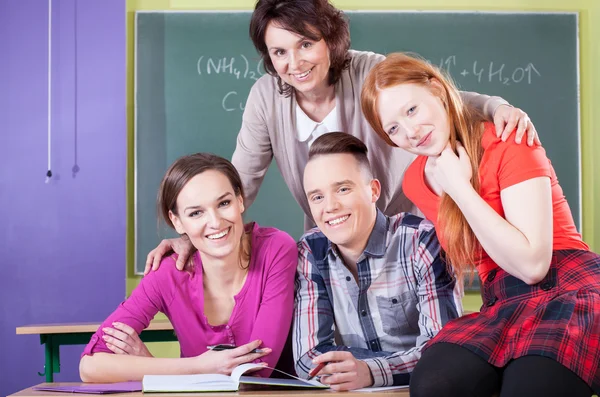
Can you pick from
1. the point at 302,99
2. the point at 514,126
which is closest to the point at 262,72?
the point at 302,99

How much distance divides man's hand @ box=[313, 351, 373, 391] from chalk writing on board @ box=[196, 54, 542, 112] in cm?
226

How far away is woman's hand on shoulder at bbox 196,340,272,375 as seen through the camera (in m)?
1.75

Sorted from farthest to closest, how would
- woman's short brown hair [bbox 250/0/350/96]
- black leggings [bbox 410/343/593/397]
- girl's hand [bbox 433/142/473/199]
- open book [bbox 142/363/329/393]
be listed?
1. woman's short brown hair [bbox 250/0/350/96]
2. girl's hand [bbox 433/142/473/199]
3. open book [bbox 142/363/329/393]
4. black leggings [bbox 410/343/593/397]

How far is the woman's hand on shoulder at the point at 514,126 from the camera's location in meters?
1.67

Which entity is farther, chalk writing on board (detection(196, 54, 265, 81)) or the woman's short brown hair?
chalk writing on board (detection(196, 54, 265, 81))

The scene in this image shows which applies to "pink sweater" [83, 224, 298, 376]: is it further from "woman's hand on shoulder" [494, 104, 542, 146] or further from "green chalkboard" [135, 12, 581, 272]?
"green chalkboard" [135, 12, 581, 272]

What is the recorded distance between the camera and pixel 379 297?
74.9 inches

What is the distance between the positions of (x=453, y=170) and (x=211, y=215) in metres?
0.64

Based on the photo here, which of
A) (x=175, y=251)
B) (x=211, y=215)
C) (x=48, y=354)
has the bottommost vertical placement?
(x=48, y=354)

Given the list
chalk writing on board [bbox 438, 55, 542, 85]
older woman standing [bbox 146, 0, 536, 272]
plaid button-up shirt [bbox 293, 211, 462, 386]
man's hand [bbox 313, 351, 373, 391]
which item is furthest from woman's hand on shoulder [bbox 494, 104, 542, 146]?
chalk writing on board [bbox 438, 55, 542, 85]

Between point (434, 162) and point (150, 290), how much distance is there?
0.82 m

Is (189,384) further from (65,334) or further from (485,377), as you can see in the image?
(65,334)

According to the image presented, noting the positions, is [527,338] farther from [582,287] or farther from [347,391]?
[347,391]

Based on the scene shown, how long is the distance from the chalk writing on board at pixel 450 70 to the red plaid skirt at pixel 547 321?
231cm
